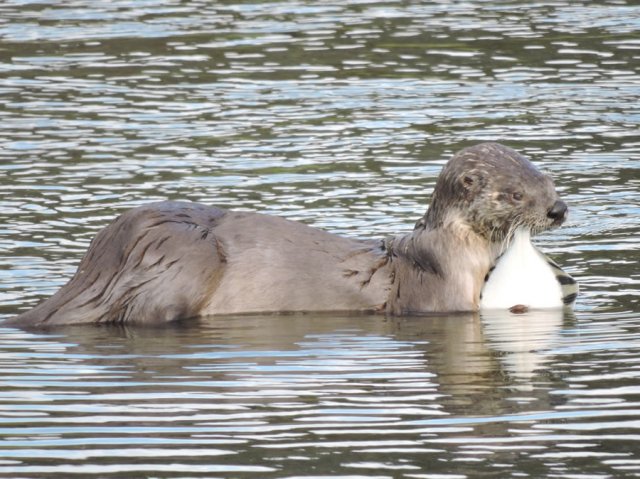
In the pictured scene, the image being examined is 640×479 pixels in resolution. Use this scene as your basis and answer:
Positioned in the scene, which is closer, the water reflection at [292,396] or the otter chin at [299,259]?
the water reflection at [292,396]

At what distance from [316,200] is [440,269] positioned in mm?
2211

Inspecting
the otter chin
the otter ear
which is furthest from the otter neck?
the otter ear

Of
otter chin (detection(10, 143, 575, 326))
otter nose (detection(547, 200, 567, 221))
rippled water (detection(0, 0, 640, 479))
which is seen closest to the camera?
rippled water (detection(0, 0, 640, 479))

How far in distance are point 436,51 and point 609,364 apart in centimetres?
903

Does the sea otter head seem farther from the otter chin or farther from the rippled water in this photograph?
the rippled water

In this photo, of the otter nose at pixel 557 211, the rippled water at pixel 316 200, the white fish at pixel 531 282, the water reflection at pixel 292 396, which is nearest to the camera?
the water reflection at pixel 292 396

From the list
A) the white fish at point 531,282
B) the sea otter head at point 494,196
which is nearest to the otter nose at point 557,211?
the sea otter head at point 494,196

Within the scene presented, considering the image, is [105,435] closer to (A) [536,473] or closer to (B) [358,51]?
(A) [536,473]

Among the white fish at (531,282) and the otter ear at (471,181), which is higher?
the otter ear at (471,181)

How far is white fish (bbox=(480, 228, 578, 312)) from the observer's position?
840 centimetres

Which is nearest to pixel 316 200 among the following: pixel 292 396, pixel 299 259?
pixel 299 259

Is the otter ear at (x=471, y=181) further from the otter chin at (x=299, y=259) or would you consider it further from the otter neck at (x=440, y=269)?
the otter neck at (x=440, y=269)

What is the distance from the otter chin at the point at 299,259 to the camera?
8258 mm

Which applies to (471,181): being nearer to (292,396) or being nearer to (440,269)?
(440,269)
